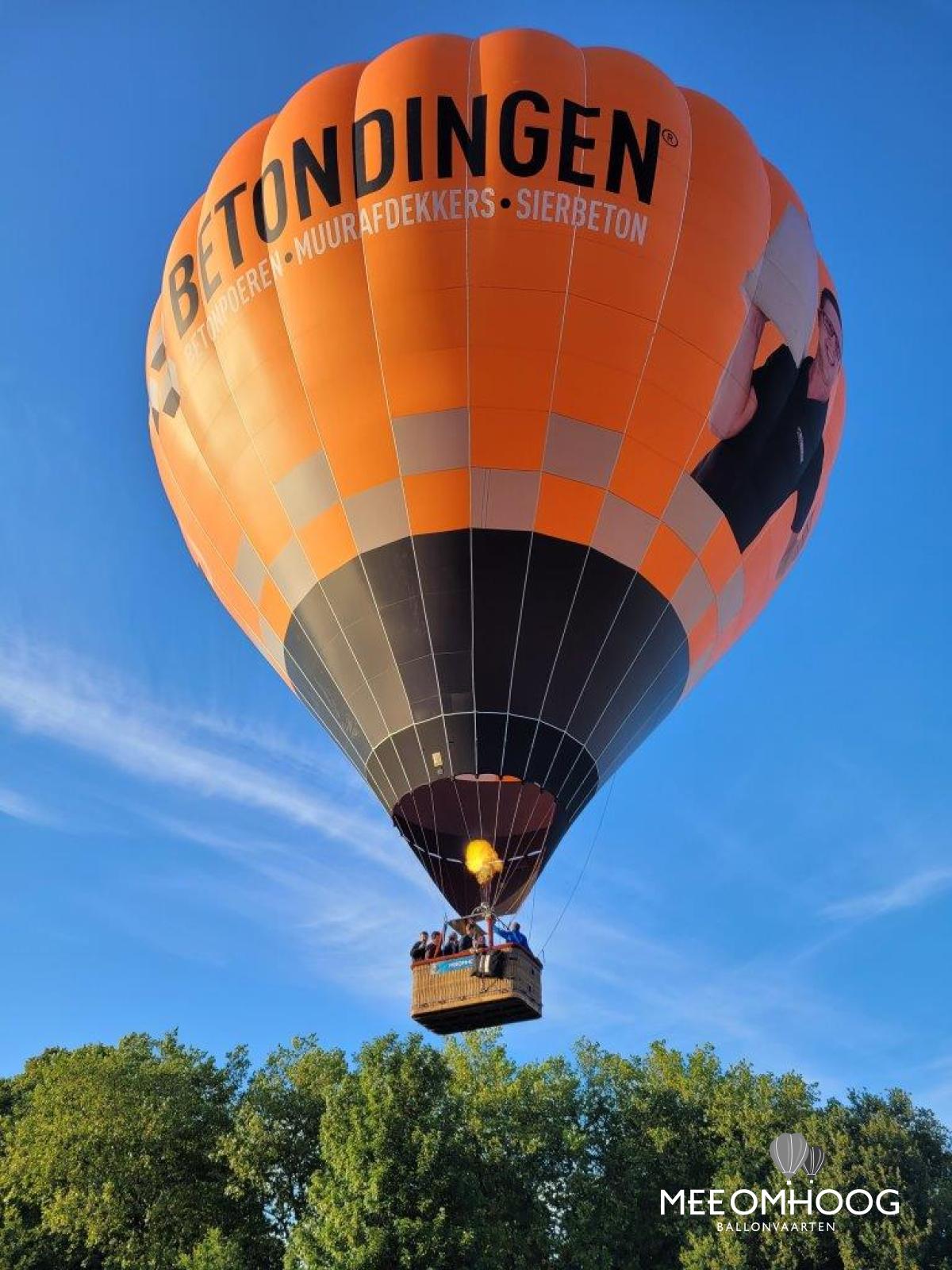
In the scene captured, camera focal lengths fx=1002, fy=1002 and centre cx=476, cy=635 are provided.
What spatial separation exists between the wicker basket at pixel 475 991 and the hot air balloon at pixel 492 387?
1.18 m

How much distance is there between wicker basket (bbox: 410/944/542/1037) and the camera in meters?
9.26

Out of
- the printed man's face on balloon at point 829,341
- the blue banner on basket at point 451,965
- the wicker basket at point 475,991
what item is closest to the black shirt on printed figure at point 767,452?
the printed man's face on balloon at point 829,341

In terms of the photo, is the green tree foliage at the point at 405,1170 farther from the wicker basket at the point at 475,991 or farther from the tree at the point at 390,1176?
the wicker basket at the point at 475,991

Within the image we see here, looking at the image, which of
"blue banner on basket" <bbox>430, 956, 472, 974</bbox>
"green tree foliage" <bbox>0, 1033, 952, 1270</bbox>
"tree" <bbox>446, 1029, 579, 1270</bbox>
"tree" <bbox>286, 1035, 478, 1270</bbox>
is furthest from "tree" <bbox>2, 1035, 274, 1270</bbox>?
"blue banner on basket" <bbox>430, 956, 472, 974</bbox>

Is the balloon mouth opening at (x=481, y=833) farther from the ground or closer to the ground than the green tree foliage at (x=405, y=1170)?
farther from the ground

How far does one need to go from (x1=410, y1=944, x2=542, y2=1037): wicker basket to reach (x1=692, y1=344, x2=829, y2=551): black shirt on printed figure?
5.69m

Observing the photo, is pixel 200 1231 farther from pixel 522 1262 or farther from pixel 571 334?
pixel 571 334

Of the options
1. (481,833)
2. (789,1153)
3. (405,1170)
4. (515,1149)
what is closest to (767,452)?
(481,833)

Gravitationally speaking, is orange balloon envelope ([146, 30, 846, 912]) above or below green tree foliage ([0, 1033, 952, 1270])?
above

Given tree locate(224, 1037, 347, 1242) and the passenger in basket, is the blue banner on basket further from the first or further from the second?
tree locate(224, 1037, 347, 1242)

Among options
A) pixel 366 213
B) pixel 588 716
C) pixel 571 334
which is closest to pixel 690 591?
pixel 588 716

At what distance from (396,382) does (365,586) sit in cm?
224

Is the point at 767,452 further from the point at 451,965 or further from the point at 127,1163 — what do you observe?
the point at 127,1163

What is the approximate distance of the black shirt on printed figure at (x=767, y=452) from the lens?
1154cm
